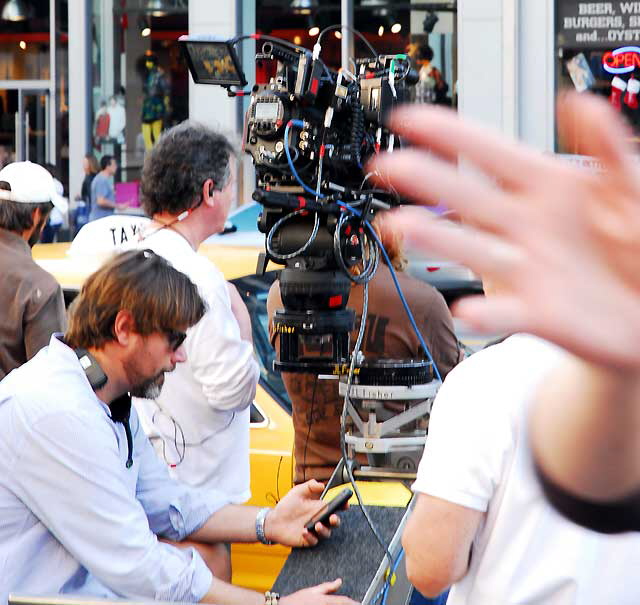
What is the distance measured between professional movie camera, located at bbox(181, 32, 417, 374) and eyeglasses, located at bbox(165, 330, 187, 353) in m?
0.57

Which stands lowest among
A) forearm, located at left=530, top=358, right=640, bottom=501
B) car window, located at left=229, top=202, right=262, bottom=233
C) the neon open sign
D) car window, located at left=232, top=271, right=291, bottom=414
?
car window, located at left=232, top=271, right=291, bottom=414

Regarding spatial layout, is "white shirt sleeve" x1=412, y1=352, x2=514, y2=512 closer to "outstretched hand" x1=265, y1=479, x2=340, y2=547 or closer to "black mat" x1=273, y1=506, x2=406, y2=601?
"black mat" x1=273, y1=506, x2=406, y2=601

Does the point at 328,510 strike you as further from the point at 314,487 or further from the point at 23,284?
the point at 23,284

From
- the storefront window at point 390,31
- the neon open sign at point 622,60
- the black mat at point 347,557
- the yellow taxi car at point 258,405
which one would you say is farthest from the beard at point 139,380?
the neon open sign at point 622,60

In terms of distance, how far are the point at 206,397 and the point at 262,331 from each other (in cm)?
101

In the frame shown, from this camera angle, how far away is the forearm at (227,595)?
2621mm

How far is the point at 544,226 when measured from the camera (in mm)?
805

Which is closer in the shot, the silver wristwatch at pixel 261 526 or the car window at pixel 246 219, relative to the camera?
the silver wristwatch at pixel 261 526

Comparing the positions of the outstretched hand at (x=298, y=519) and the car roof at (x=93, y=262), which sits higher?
the car roof at (x=93, y=262)

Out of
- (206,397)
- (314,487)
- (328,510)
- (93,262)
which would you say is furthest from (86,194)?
(328,510)

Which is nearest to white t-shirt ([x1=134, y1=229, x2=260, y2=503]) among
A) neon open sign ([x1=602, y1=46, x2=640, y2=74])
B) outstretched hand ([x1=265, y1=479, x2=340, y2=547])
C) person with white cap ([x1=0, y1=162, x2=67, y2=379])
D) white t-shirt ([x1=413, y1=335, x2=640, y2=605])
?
outstretched hand ([x1=265, y1=479, x2=340, y2=547])

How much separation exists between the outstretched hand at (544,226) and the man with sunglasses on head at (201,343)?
239 cm

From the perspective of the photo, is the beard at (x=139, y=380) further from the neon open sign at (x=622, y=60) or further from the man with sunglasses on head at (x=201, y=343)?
the neon open sign at (x=622, y=60)

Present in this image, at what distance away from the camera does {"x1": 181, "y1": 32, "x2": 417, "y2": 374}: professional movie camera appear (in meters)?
3.23
